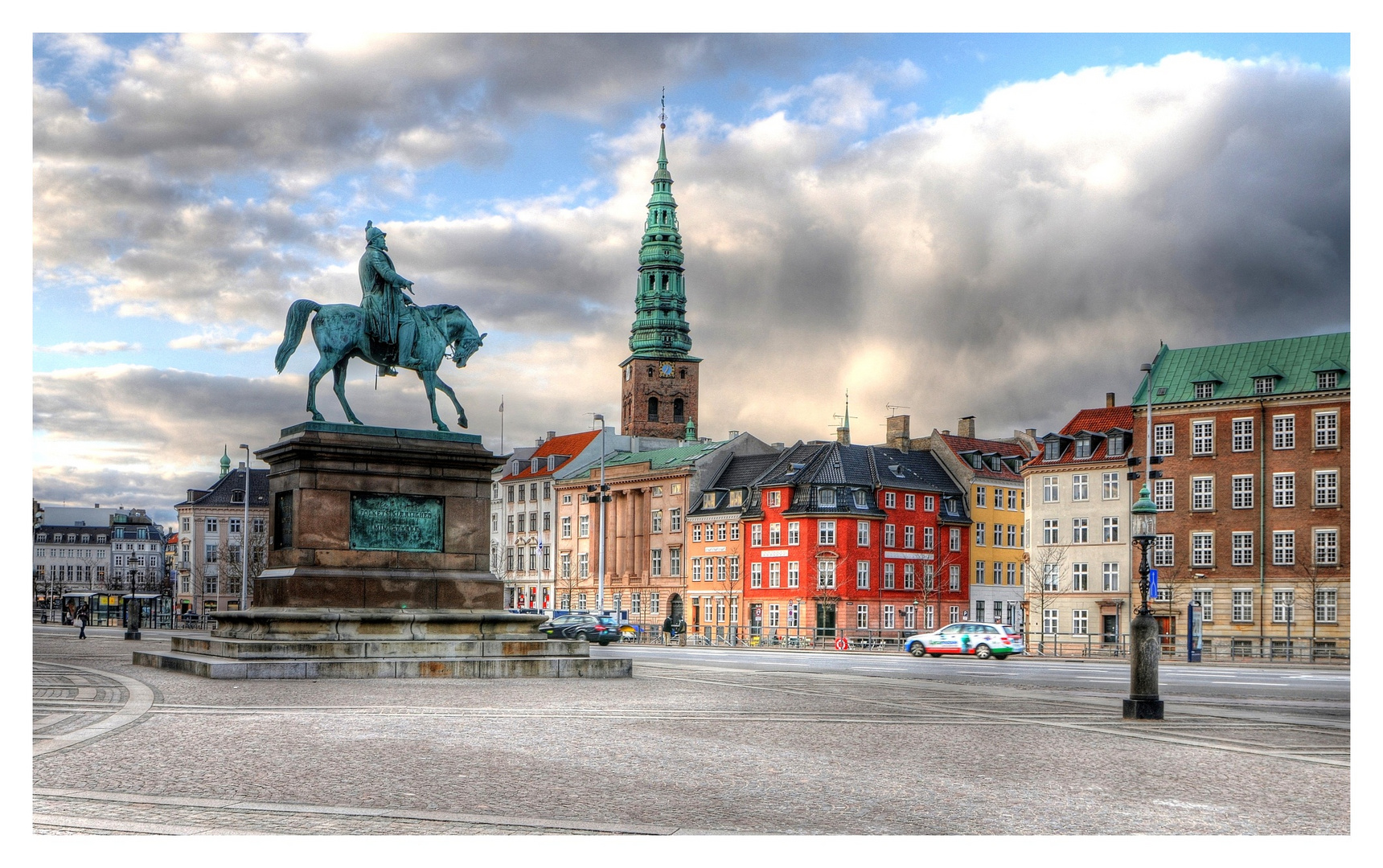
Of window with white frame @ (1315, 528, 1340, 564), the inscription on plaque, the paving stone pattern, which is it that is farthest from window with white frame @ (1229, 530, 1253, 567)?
the inscription on plaque

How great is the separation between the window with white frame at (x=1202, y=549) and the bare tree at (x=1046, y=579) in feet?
26.5

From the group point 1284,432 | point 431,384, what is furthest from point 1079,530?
point 431,384

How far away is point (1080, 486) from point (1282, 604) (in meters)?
15.0

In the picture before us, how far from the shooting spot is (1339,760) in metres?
14.5

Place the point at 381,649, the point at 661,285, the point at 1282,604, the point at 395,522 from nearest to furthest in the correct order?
the point at 381,649 → the point at 395,522 → the point at 1282,604 → the point at 661,285

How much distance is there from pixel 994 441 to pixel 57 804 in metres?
100.0

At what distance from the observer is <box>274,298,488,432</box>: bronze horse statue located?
26.6 metres

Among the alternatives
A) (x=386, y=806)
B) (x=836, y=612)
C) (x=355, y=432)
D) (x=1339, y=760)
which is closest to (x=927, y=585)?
(x=836, y=612)

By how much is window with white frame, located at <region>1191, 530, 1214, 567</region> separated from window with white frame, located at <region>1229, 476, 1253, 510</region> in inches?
80.5

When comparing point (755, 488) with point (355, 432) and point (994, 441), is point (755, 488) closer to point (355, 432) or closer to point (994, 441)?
point (994, 441)

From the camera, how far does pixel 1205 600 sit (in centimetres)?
7238

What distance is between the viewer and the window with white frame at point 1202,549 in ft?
238

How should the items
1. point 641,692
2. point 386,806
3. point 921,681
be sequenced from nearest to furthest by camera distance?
1. point 386,806
2. point 641,692
3. point 921,681

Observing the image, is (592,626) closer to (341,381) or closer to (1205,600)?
(1205,600)
